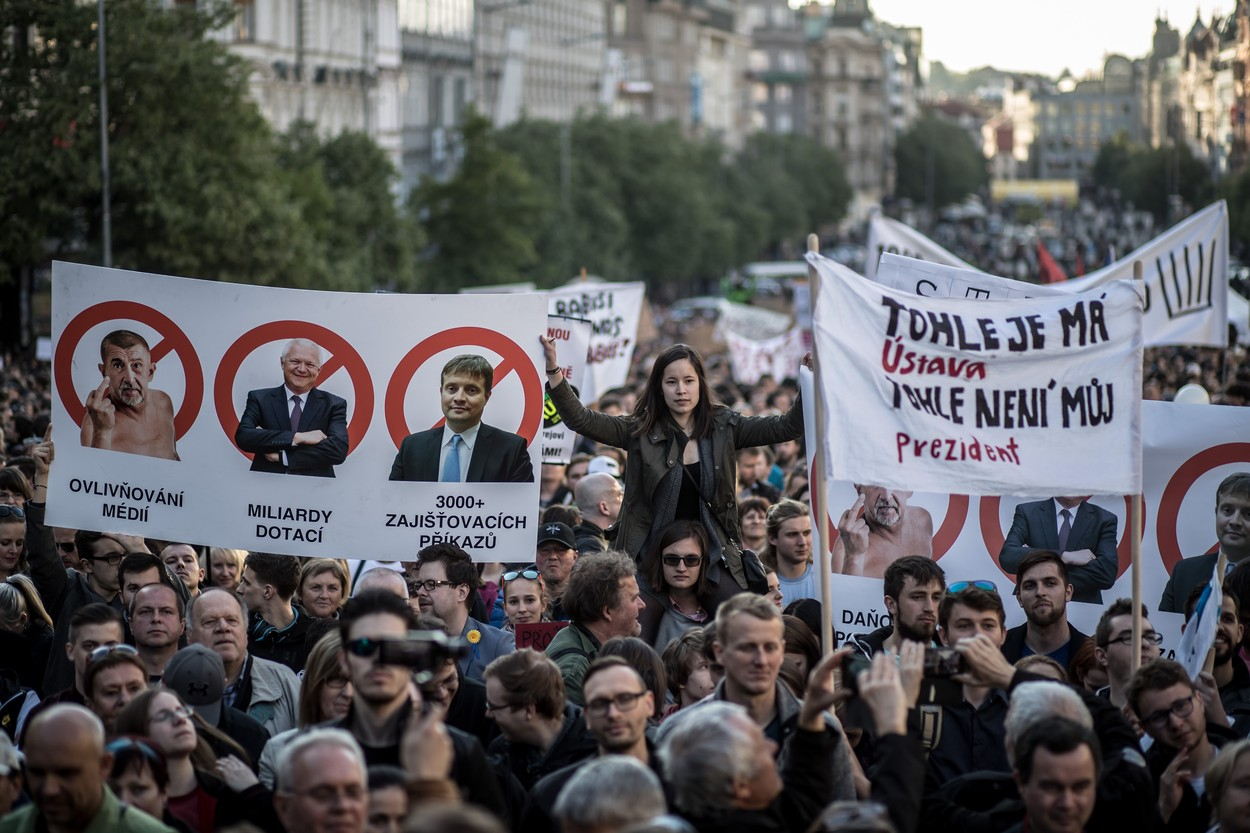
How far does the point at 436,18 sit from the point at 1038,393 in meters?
69.7

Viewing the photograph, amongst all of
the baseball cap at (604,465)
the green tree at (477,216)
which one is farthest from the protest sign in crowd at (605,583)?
the green tree at (477,216)

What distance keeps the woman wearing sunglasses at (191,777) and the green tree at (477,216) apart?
46480 millimetres

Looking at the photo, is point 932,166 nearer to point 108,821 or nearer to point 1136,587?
point 1136,587

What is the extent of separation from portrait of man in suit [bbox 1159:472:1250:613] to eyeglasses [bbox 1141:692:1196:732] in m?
2.58

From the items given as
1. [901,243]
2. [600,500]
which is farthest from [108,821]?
[901,243]

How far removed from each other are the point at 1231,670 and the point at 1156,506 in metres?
2.15

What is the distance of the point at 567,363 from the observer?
13.4 meters

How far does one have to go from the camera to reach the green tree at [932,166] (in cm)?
18100

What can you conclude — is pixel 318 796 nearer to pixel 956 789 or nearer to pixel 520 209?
pixel 956 789

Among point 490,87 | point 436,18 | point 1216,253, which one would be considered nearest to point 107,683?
point 1216,253

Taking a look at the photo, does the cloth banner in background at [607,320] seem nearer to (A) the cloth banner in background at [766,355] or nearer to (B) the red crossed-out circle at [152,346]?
(A) the cloth banner in background at [766,355]

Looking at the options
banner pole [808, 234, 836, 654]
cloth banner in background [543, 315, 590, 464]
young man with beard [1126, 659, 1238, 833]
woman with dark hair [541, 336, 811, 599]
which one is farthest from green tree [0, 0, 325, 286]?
young man with beard [1126, 659, 1238, 833]

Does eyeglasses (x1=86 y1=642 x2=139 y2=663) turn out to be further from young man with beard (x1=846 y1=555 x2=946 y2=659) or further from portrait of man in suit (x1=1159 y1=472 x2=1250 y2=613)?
portrait of man in suit (x1=1159 y1=472 x2=1250 y2=613)

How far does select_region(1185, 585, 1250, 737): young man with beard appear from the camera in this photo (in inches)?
290
